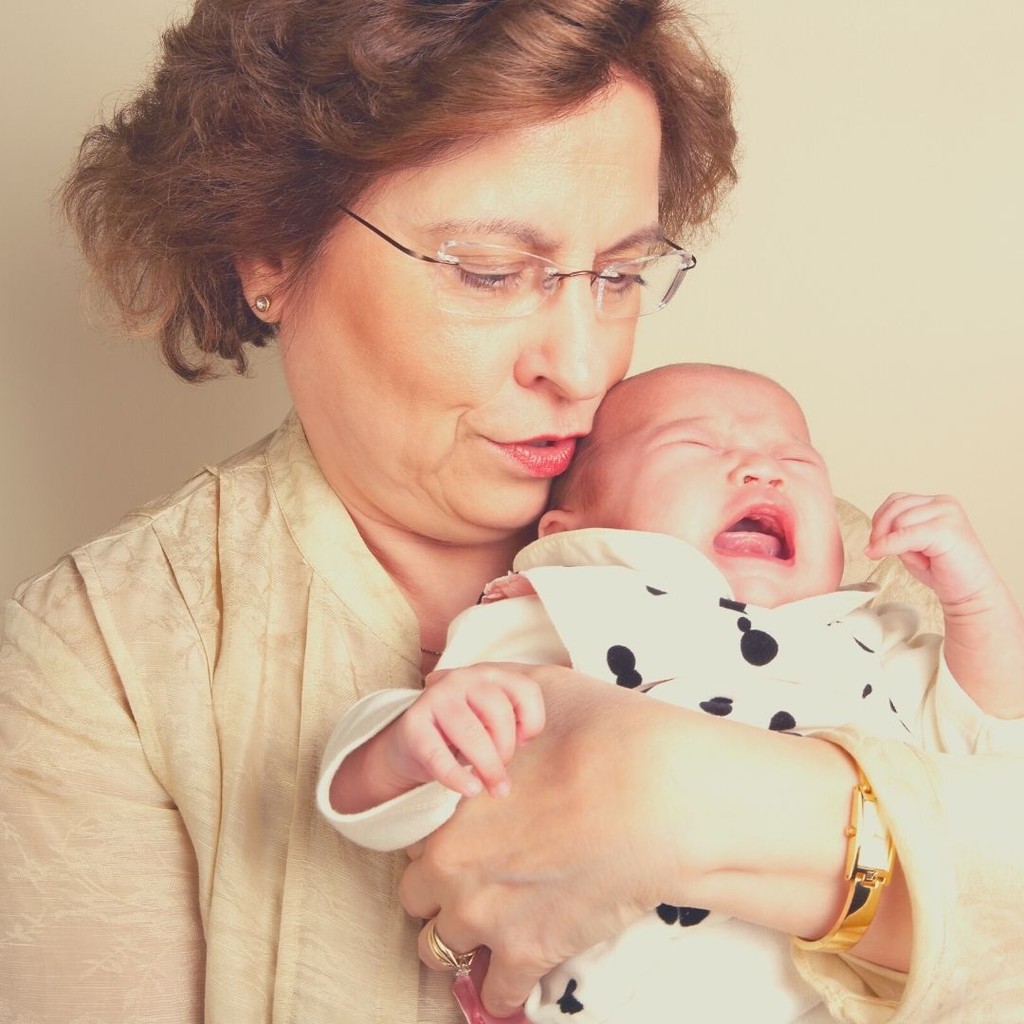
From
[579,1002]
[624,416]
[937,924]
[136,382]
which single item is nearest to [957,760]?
[937,924]

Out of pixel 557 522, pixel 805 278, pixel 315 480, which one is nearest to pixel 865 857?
pixel 557 522

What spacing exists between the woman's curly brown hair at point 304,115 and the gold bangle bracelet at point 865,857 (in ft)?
3.23

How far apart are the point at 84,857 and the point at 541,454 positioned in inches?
33.2

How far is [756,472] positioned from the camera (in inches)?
82.3

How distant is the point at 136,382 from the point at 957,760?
2.24 meters

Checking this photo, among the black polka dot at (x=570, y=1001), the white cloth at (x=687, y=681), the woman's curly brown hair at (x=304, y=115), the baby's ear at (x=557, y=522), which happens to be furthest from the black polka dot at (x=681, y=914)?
the woman's curly brown hair at (x=304, y=115)

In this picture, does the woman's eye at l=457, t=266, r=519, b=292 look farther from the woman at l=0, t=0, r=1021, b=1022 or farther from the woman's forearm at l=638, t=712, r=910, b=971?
the woman's forearm at l=638, t=712, r=910, b=971

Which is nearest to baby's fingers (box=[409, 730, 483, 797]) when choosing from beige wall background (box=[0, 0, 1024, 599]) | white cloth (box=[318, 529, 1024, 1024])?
white cloth (box=[318, 529, 1024, 1024])

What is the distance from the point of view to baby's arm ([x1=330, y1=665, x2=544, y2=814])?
1.55 metres

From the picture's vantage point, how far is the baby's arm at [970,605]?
78.4 inches

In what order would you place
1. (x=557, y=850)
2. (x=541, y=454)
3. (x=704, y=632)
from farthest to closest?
(x=541, y=454) → (x=704, y=632) → (x=557, y=850)

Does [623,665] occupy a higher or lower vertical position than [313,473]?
lower

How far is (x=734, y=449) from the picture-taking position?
2.15 meters

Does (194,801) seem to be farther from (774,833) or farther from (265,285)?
(774,833)
